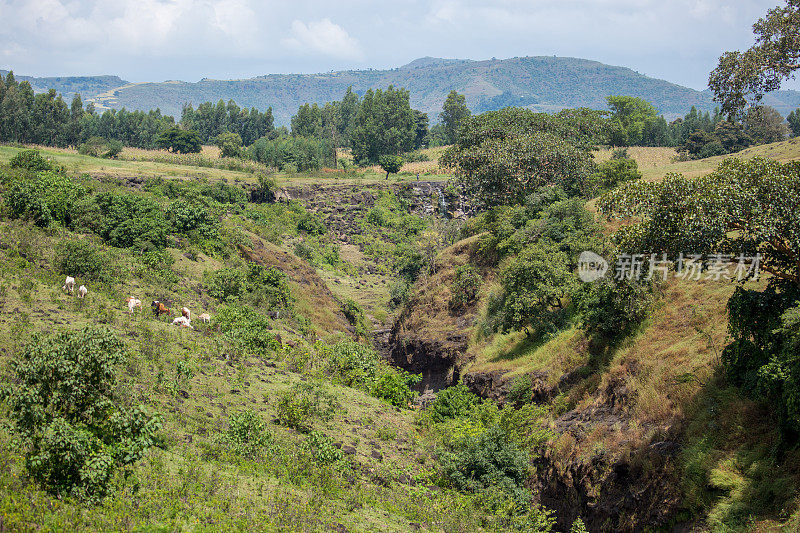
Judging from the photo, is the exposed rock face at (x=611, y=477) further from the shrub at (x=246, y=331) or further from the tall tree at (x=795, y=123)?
the tall tree at (x=795, y=123)

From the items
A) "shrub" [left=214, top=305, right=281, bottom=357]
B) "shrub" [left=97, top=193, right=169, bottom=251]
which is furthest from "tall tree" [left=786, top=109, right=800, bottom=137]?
"shrub" [left=214, top=305, right=281, bottom=357]

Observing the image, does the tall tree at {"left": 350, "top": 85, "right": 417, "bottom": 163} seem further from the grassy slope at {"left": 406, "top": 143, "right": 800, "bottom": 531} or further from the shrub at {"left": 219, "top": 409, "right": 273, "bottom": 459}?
the shrub at {"left": 219, "top": 409, "right": 273, "bottom": 459}

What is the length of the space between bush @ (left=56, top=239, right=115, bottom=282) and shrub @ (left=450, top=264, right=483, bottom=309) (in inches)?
636

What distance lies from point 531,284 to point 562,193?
1082 centimetres

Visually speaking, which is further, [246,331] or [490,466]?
[246,331]

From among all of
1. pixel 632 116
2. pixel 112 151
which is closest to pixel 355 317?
pixel 112 151

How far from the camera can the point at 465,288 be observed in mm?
29703

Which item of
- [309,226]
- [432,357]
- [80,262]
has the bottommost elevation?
[432,357]

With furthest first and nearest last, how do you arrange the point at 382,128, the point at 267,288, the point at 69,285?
1. the point at 382,128
2. the point at 267,288
3. the point at 69,285

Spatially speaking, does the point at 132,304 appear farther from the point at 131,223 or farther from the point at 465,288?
the point at 465,288

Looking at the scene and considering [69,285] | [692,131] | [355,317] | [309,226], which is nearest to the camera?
[69,285]

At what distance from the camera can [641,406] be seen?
14.2 meters

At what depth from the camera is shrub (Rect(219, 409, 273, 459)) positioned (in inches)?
473

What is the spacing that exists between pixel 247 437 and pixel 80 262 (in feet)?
35.9
